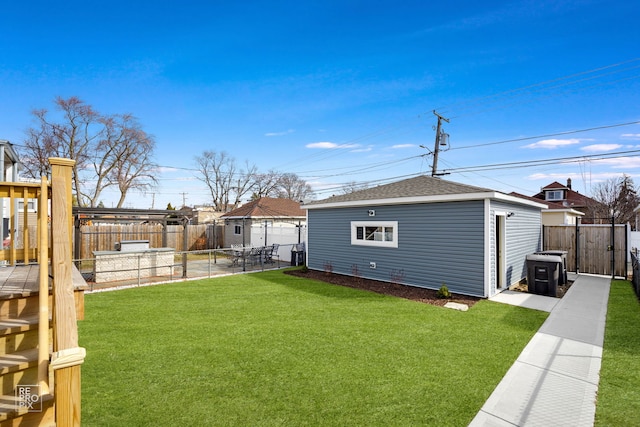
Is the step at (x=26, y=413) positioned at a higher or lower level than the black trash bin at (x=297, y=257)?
higher

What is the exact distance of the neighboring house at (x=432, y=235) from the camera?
8.06 meters

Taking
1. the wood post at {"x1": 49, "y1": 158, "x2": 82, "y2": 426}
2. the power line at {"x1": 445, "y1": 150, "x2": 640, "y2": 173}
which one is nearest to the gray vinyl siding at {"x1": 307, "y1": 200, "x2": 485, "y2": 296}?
the wood post at {"x1": 49, "y1": 158, "x2": 82, "y2": 426}

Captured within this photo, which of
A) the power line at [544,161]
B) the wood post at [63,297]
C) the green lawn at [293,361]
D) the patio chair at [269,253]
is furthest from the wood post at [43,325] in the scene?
the power line at [544,161]

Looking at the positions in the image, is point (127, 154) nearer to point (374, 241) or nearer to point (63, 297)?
point (374, 241)

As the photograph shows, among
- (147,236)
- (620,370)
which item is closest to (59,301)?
(620,370)

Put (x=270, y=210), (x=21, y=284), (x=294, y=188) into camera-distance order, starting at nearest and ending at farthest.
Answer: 1. (x=21, y=284)
2. (x=270, y=210)
3. (x=294, y=188)

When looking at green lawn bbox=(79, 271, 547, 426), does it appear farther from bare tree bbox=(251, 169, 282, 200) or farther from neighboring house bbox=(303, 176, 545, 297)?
bare tree bbox=(251, 169, 282, 200)

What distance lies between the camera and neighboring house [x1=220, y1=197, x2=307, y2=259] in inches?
674

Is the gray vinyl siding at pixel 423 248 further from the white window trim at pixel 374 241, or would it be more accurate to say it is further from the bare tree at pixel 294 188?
the bare tree at pixel 294 188

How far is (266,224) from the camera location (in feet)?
57.6

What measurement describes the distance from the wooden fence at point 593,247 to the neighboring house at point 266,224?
1091 centimetres

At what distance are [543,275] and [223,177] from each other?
34.9 metres

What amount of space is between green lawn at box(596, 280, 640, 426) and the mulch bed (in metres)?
2.57

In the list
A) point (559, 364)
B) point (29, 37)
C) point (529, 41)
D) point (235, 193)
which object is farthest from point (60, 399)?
point (235, 193)
